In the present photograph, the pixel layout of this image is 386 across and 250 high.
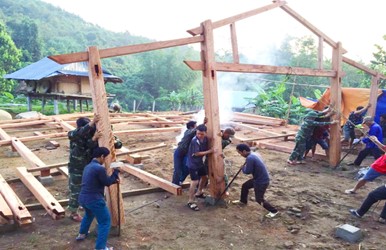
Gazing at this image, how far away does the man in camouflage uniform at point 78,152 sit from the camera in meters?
5.17

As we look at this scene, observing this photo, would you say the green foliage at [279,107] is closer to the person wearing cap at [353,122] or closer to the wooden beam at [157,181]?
the person wearing cap at [353,122]

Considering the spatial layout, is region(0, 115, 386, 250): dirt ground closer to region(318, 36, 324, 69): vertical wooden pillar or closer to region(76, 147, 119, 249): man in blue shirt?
Answer: region(76, 147, 119, 249): man in blue shirt

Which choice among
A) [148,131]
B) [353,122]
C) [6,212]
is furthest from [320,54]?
[6,212]

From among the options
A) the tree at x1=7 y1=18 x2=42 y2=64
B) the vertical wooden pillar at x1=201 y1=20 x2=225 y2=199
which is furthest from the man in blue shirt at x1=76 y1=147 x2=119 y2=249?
the tree at x1=7 y1=18 x2=42 y2=64

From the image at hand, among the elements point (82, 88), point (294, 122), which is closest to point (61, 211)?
point (294, 122)

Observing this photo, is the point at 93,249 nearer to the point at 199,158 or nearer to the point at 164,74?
the point at 199,158

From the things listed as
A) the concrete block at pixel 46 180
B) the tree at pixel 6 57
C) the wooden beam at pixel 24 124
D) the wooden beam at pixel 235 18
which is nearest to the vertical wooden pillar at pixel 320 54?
the wooden beam at pixel 235 18

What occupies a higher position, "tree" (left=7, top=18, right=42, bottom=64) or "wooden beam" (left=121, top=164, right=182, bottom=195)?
"tree" (left=7, top=18, right=42, bottom=64)

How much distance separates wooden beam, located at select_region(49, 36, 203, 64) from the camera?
440cm

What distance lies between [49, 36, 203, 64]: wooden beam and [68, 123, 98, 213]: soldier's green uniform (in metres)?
1.11

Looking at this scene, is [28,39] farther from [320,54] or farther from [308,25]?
[320,54]

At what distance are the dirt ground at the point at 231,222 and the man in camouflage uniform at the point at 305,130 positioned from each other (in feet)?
4.19

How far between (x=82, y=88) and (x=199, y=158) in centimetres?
2212

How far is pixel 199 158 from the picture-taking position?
6.05 metres
